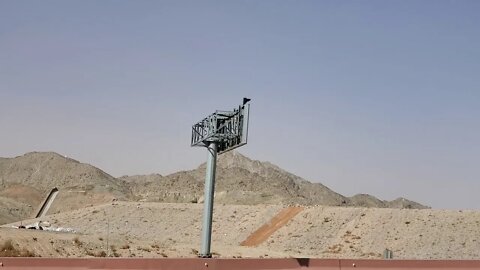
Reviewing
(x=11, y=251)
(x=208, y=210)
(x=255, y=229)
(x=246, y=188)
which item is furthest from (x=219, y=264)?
(x=246, y=188)

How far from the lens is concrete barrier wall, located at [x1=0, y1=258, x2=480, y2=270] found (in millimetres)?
13812

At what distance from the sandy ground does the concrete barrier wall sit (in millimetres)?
21604

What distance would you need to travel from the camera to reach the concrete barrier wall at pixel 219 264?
1381cm

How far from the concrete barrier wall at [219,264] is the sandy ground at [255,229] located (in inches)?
851

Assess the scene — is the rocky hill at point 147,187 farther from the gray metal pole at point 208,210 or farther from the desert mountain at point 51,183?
the gray metal pole at point 208,210

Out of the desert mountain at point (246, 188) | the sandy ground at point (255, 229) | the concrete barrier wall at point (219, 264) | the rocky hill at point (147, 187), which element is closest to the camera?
the concrete barrier wall at point (219, 264)

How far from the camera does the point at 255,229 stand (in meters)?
62.1

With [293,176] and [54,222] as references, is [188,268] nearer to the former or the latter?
[54,222]

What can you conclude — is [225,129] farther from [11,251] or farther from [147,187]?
[147,187]

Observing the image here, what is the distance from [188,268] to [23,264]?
429 cm

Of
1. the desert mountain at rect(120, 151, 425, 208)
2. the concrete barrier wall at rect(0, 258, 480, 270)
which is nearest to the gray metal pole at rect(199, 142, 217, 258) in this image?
the concrete barrier wall at rect(0, 258, 480, 270)

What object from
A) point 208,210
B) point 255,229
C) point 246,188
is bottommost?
point 255,229

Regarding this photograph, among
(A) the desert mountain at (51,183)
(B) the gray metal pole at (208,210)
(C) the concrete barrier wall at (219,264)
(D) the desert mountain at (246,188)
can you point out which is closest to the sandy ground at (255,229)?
(D) the desert mountain at (246,188)

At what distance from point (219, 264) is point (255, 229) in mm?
47491
